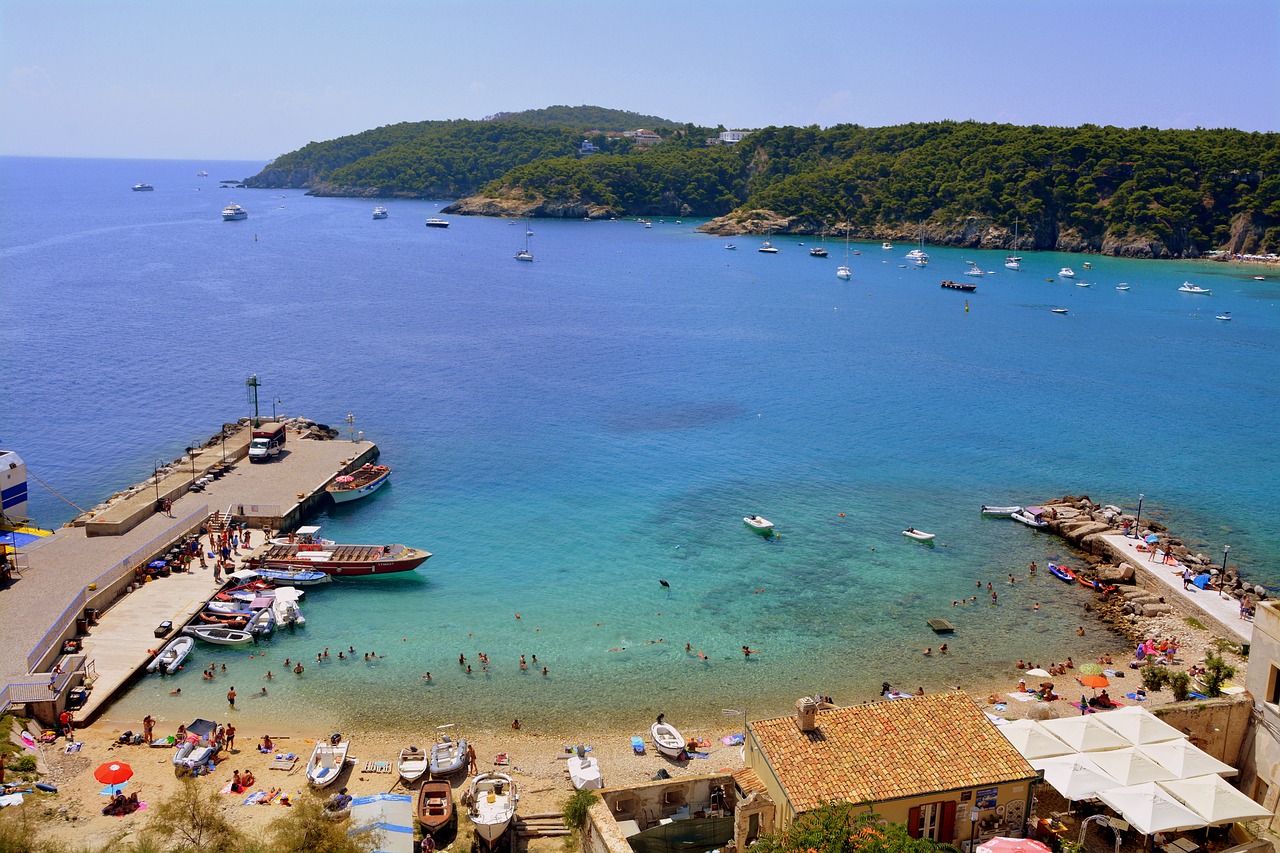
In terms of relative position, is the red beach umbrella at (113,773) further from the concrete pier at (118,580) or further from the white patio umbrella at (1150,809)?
the white patio umbrella at (1150,809)

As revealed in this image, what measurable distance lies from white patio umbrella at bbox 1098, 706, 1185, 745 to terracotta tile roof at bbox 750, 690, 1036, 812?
4709 millimetres

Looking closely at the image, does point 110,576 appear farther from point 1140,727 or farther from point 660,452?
point 1140,727

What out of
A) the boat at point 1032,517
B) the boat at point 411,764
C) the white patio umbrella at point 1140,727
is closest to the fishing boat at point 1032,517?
the boat at point 1032,517

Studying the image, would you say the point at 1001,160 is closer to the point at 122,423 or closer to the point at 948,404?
the point at 948,404

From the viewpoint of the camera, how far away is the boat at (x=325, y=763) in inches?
1121

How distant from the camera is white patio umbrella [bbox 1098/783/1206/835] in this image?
74.8 feet

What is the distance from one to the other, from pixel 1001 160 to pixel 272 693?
625 ft

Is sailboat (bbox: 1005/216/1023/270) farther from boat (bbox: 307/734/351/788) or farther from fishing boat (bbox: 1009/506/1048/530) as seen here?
boat (bbox: 307/734/351/788)

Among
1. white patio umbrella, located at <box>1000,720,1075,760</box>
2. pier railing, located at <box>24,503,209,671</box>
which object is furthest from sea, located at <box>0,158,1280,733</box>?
white patio umbrella, located at <box>1000,720,1075,760</box>

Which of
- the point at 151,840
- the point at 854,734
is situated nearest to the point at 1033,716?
the point at 854,734

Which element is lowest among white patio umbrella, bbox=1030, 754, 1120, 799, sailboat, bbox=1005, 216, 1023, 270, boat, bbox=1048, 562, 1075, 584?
boat, bbox=1048, 562, 1075, 584

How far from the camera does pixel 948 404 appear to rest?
78.2 meters

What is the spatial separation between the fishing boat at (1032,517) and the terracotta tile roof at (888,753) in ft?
99.8

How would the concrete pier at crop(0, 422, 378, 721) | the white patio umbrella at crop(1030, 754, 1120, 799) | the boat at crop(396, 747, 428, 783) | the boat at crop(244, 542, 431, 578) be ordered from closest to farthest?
the white patio umbrella at crop(1030, 754, 1120, 799), the boat at crop(396, 747, 428, 783), the concrete pier at crop(0, 422, 378, 721), the boat at crop(244, 542, 431, 578)
